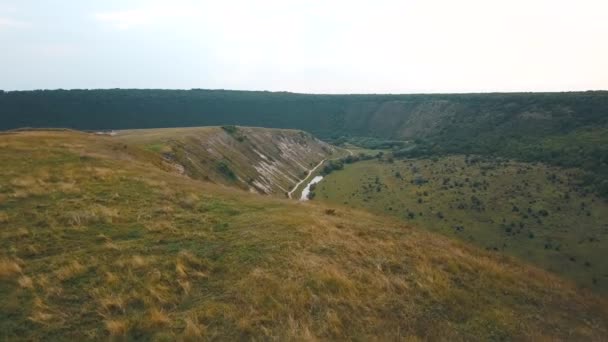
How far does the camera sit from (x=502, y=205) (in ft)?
236

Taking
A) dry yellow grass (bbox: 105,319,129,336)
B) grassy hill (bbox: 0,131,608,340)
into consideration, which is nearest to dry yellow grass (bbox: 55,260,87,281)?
grassy hill (bbox: 0,131,608,340)

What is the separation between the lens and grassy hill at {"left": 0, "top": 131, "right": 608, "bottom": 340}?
43.4 feet

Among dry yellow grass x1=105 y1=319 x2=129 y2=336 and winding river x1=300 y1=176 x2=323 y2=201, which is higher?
dry yellow grass x1=105 y1=319 x2=129 y2=336

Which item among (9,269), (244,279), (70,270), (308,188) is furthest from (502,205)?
(9,269)

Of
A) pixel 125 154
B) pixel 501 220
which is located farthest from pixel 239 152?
pixel 501 220

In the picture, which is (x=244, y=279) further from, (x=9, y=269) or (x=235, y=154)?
(x=235, y=154)

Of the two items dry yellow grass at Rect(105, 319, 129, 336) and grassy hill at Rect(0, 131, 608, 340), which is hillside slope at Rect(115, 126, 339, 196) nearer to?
grassy hill at Rect(0, 131, 608, 340)

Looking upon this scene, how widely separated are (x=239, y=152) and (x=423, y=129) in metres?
126

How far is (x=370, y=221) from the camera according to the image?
27594 millimetres

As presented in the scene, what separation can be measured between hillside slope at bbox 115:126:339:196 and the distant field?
1183cm

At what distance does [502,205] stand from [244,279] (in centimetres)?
6757

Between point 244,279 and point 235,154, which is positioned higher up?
point 244,279

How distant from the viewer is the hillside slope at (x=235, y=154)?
65706mm

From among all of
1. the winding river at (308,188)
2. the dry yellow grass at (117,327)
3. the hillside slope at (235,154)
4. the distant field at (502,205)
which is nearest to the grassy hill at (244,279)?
the dry yellow grass at (117,327)
